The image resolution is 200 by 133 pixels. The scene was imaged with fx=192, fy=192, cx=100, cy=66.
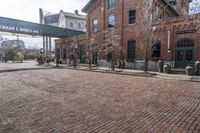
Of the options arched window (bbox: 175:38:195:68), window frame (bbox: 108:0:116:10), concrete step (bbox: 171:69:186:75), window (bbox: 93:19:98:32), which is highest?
window frame (bbox: 108:0:116:10)

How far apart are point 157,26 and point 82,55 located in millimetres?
14375

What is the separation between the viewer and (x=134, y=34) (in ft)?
77.8

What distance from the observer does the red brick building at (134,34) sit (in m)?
19.2

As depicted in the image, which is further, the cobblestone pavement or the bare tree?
the bare tree

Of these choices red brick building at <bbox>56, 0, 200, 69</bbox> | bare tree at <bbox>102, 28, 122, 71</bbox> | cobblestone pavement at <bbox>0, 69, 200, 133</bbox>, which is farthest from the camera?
bare tree at <bbox>102, 28, 122, 71</bbox>

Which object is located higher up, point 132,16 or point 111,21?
point 132,16

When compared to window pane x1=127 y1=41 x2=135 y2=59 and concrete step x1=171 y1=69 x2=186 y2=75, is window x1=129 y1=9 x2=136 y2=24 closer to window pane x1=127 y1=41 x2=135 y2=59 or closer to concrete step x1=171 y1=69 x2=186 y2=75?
window pane x1=127 y1=41 x2=135 y2=59

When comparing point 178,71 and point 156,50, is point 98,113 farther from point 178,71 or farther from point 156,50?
→ point 156,50

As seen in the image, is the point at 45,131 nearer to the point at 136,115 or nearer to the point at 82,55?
the point at 136,115

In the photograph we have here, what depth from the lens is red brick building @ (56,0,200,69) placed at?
1920 cm

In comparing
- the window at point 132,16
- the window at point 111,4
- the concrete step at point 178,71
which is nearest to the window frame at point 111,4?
the window at point 111,4

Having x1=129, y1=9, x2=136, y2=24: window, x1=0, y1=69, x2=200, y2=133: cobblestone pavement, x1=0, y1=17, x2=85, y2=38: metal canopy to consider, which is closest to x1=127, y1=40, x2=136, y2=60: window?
x1=129, y1=9, x2=136, y2=24: window

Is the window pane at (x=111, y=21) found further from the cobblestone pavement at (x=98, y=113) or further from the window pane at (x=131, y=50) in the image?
the cobblestone pavement at (x=98, y=113)

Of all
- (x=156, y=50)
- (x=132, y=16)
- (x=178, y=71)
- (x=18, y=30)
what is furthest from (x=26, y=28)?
(x=178, y=71)
